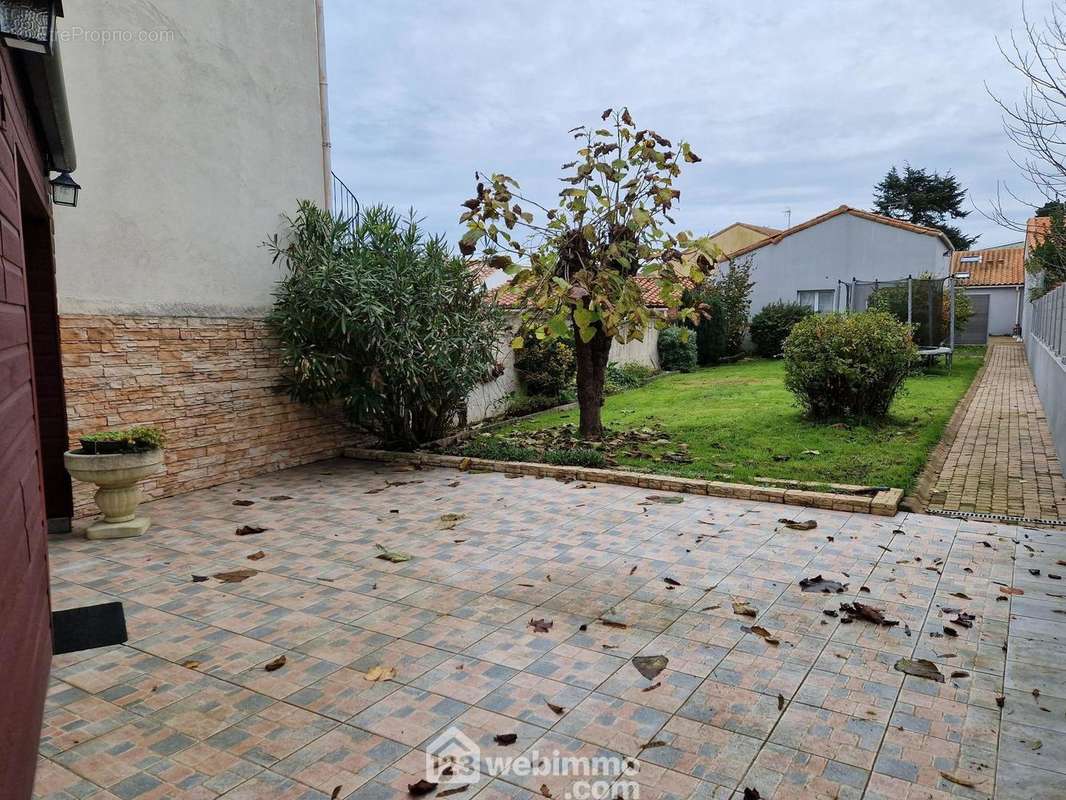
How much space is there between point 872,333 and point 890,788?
321 inches

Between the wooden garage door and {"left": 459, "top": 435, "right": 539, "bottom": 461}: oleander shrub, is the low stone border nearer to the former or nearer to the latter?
{"left": 459, "top": 435, "right": 539, "bottom": 461}: oleander shrub

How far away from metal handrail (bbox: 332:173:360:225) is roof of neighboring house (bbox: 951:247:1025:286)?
28.7 metres

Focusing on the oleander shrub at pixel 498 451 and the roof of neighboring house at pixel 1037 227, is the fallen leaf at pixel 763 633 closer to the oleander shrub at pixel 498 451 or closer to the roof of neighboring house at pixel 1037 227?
the oleander shrub at pixel 498 451

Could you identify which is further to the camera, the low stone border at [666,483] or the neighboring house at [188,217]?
the neighboring house at [188,217]

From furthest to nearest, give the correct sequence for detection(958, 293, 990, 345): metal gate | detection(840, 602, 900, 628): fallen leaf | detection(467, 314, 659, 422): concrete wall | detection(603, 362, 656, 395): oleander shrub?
1. detection(958, 293, 990, 345): metal gate
2. detection(603, 362, 656, 395): oleander shrub
3. detection(467, 314, 659, 422): concrete wall
4. detection(840, 602, 900, 628): fallen leaf

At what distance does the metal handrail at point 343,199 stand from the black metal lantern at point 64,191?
3531 millimetres

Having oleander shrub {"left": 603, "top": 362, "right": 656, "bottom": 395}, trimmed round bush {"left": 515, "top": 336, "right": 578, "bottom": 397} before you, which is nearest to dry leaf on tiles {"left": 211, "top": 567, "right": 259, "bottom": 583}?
trimmed round bush {"left": 515, "top": 336, "right": 578, "bottom": 397}

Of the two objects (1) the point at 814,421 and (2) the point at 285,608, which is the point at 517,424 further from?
(2) the point at 285,608

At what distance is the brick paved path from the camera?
6172mm

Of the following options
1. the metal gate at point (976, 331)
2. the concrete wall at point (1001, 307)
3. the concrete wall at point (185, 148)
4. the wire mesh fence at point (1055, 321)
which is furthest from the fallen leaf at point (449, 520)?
the concrete wall at point (1001, 307)

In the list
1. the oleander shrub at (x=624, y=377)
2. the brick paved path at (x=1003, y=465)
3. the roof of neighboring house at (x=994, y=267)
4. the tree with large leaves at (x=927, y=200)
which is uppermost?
the tree with large leaves at (x=927, y=200)

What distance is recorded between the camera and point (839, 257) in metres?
24.4

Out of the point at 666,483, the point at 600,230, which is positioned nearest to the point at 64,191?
the point at 600,230

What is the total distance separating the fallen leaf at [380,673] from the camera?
3320 millimetres
